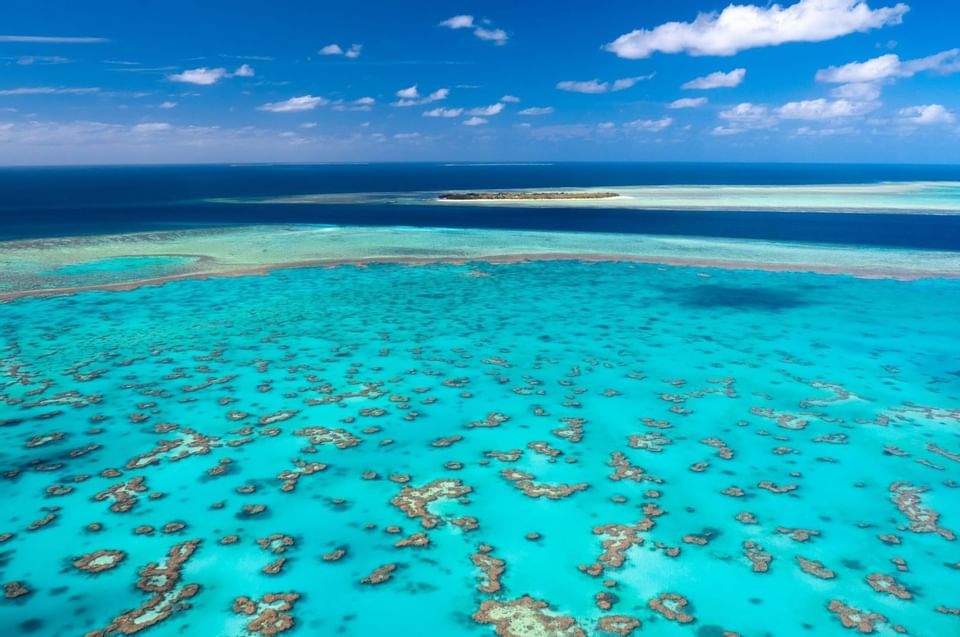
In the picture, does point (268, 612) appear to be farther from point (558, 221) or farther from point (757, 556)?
point (558, 221)

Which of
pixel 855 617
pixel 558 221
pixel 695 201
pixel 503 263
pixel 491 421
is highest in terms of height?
pixel 695 201

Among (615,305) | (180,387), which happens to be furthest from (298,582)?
(615,305)

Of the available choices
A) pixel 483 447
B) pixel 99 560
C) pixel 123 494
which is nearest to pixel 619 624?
pixel 483 447

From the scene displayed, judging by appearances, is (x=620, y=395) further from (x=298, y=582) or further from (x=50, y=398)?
(x=50, y=398)

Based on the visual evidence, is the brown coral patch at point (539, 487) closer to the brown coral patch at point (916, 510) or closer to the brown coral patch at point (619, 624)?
the brown coral patch at point (619, 624)

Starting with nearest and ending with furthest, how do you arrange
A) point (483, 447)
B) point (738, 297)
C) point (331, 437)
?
1. point (483, 447)
2. point (331, 437)
3. point (738, 297)

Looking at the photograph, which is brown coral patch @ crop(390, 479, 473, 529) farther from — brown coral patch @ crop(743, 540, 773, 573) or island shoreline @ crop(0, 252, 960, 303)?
island shoreline @ crop(0, 252, 960, 303)
